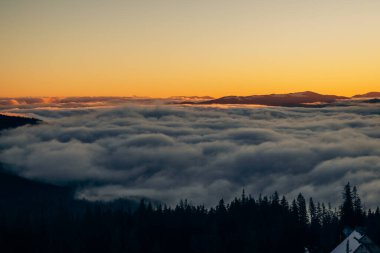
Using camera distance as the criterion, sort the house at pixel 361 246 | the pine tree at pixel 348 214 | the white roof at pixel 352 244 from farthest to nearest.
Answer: the pine tree at pixel 348 214 → the white roof at pixel 352 244 → the house at pixel 361 246

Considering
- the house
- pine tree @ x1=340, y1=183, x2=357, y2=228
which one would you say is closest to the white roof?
the house

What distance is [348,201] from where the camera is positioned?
437 feet

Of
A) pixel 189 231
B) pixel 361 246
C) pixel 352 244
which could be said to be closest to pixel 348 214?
pixel 189 231

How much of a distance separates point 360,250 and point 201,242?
4208 cm

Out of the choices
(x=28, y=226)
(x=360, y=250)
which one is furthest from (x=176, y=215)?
(x=360, y=250)

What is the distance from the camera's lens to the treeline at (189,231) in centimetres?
11831

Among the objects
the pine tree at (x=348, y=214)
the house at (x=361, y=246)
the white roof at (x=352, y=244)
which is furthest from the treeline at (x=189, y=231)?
the house at (x=361, y=246)

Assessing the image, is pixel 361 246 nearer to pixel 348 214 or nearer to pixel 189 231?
pixel 348 214

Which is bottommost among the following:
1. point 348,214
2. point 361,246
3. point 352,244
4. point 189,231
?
point 189,231

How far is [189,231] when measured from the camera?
442 ft

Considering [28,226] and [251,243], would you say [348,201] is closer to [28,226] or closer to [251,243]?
[251,243]

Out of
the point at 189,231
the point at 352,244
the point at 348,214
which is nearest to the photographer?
the point at 352,244

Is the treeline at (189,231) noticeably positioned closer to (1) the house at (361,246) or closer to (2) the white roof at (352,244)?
(2) the white roof at (352,244)

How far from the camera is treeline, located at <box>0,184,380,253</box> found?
Result: 118m
